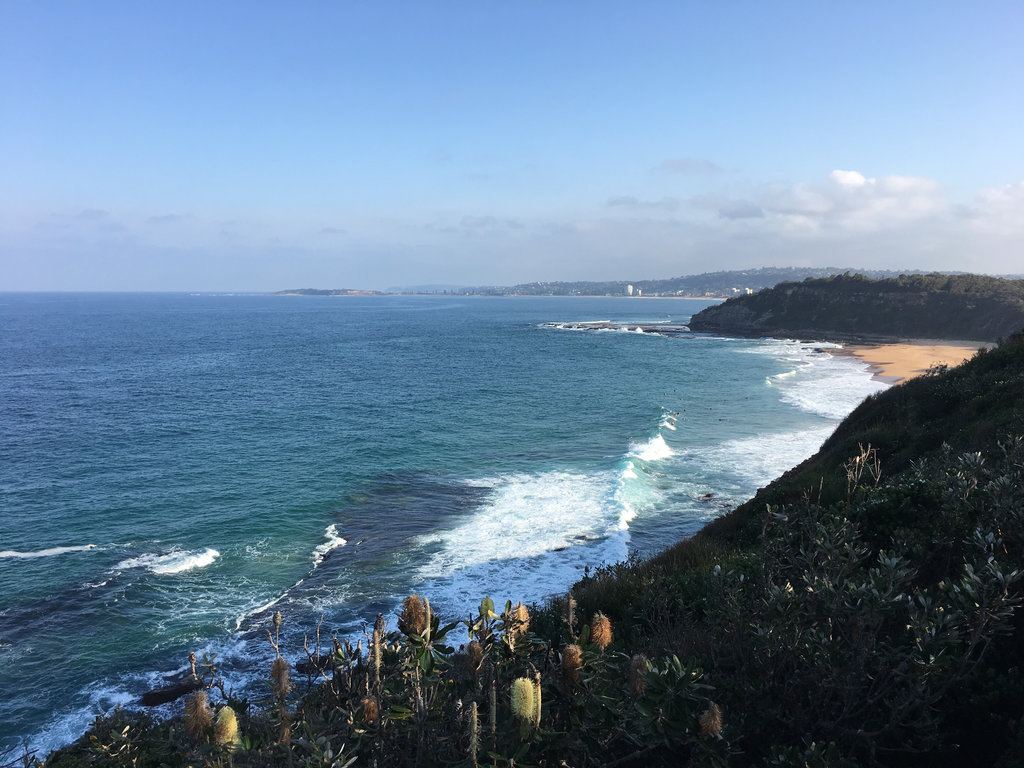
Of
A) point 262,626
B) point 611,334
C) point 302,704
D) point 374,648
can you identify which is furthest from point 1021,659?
point 611,334

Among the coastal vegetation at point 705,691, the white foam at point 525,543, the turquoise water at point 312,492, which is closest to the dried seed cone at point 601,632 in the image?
the coastal vegetation at point 705,691

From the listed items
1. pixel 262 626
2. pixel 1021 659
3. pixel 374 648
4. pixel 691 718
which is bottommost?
pixel 262 626

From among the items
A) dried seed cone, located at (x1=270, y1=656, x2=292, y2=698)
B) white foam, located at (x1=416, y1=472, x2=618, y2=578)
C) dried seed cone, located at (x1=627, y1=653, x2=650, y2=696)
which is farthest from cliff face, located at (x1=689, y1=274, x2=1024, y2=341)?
dried seed cone, located at (x1=270, y1=656, x2=292, y2=698)

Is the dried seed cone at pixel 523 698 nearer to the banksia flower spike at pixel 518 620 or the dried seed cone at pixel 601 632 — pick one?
the banksia flower spike at pixel 518 620

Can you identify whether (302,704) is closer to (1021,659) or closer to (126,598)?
(1021,659)

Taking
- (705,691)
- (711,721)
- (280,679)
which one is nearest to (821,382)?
(705,691)
